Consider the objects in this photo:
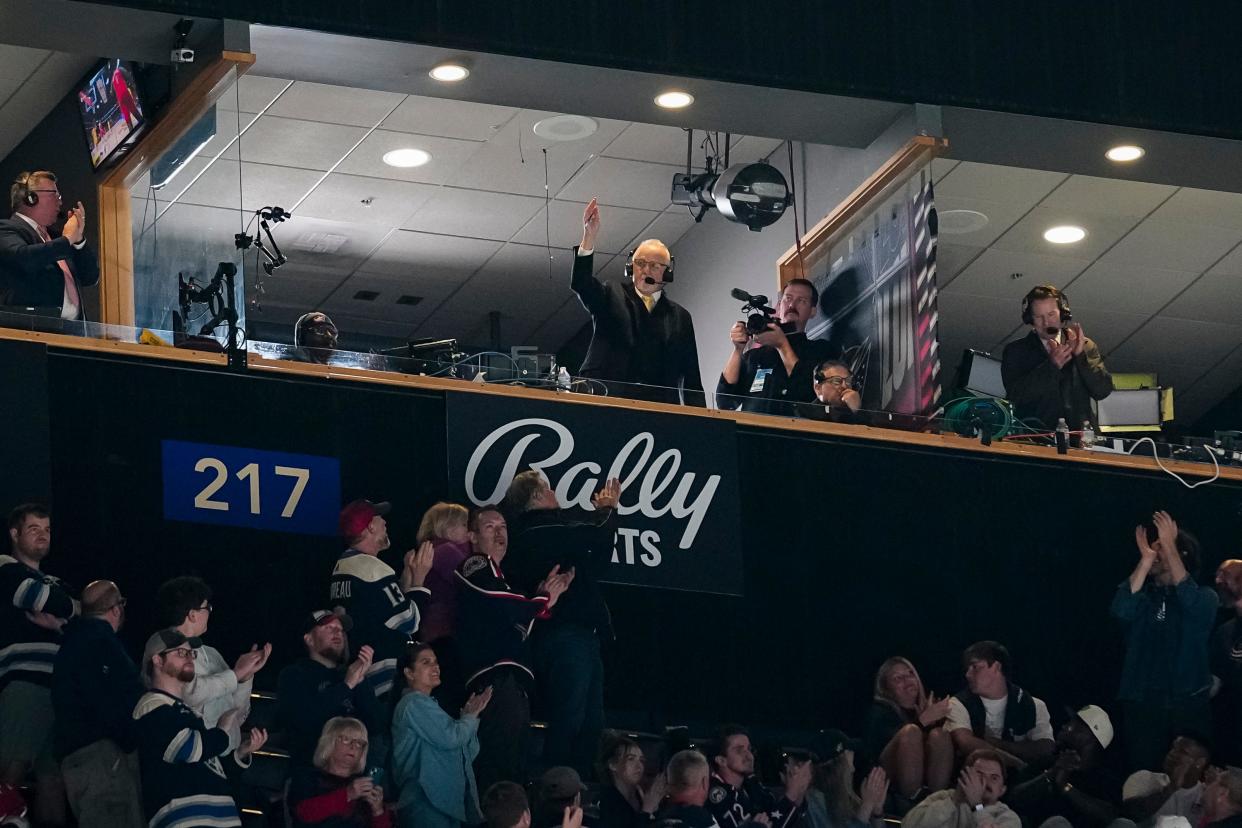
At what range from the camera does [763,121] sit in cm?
1188

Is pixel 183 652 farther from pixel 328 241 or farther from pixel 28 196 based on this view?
pixel 328 241

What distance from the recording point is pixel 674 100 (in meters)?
11.7

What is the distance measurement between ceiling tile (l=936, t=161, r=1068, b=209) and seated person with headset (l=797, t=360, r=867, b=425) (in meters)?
2.63

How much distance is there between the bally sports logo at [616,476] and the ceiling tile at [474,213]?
158 inches

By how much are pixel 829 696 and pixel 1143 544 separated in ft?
4.85

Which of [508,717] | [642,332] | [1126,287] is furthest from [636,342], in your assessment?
Result: [1126,287]

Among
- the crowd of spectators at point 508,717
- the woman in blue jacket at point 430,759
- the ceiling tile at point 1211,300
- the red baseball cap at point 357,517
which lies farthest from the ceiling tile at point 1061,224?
the woman in blue jacket at point 430,759

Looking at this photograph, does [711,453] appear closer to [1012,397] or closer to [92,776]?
[1012,397]

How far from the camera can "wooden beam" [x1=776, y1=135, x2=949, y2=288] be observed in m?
11.7

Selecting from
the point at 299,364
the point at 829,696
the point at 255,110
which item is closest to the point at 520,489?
the point at 299,364

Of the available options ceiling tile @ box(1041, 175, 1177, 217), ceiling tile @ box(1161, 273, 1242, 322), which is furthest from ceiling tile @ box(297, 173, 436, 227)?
ceiling tile @ box(1161, 273, 1242, 322)

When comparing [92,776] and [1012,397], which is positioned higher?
[1012,397]

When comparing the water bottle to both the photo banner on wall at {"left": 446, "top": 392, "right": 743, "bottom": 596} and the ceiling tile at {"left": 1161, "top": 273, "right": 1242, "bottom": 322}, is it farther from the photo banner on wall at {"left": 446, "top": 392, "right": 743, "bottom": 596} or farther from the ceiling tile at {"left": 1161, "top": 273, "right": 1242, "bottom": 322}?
the ceiling tile at {"left": 1161, "top": 273, "right": 1242, "bottom": 322}

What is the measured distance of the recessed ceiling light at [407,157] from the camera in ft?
44.8
